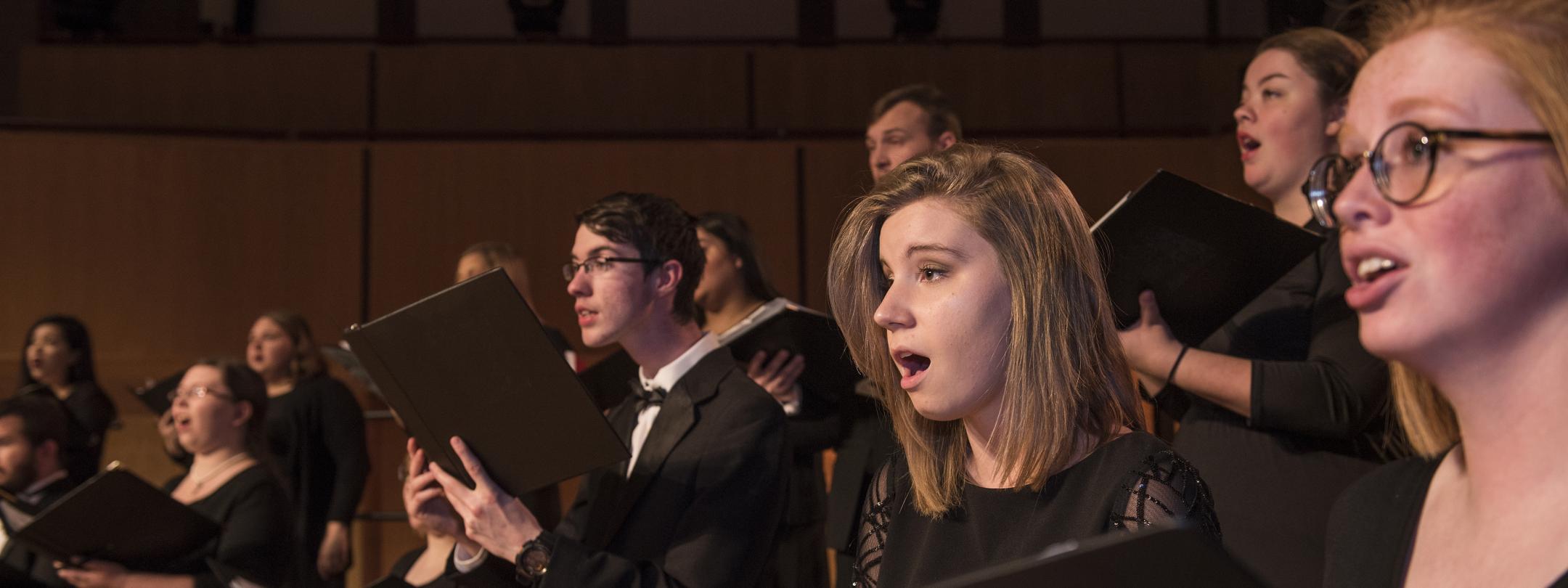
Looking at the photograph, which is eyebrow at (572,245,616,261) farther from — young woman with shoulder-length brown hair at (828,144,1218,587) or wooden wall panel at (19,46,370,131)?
wooden wall panel at (19,46,370,131)

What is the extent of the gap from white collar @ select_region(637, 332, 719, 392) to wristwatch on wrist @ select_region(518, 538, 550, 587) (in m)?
0.44

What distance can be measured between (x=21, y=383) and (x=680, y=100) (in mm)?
3985

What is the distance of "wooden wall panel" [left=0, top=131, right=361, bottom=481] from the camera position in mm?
6449

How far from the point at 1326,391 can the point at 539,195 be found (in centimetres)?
→ 543

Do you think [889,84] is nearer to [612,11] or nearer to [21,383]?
[612,11]

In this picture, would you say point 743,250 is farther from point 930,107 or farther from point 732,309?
point 930,107

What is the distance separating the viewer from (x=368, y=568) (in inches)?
249

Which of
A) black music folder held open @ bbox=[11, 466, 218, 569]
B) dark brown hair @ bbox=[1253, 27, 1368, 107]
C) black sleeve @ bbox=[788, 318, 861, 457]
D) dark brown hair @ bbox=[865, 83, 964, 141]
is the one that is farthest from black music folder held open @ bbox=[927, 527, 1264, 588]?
black music folder held open @ bbox=[11, 466, 218, 569]

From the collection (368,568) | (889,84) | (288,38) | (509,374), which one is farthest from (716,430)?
(288,38)

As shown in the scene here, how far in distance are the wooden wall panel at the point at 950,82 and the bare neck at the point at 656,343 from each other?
5.45 m

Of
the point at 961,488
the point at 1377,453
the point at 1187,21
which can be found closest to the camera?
the point at 961,488

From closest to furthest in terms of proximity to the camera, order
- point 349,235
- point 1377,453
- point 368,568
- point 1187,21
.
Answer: point 1377,453
point 368,568
point 349,235
point 1187,21

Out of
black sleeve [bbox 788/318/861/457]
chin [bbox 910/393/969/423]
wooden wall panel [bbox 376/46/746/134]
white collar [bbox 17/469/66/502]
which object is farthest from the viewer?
wooden wall panel [bbox 376/46/746/134]

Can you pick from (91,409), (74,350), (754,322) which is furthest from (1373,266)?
(74,350)
